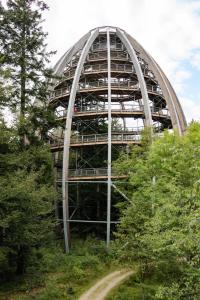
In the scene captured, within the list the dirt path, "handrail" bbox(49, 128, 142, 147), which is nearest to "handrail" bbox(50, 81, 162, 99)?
"handrail" bbox(49, 128, 142, 147)

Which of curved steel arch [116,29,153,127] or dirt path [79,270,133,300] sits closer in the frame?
dirt path [79,270,133,300]

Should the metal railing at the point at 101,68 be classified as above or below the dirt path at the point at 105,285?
above

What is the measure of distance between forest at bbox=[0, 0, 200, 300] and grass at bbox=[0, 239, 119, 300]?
0.20ft

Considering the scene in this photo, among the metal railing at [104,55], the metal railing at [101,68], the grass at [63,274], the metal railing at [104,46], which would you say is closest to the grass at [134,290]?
the grass at [63,274]

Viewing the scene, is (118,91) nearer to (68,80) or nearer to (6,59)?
(68,80)

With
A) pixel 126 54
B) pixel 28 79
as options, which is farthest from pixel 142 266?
pixel 126 54

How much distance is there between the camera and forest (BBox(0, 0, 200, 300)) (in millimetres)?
15297

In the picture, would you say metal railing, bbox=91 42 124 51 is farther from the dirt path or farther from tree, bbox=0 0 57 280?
the dirt path

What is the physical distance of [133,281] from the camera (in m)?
22.2

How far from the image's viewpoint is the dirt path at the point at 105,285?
65.3 feet

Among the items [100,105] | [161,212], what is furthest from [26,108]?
[161,212]

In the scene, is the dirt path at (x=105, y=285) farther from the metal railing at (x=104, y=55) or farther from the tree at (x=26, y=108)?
the metal railing at (x=104, y=55)

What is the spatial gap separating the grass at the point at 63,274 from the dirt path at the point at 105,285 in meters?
0.44

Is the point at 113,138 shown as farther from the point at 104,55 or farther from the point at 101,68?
the point at 104,55
